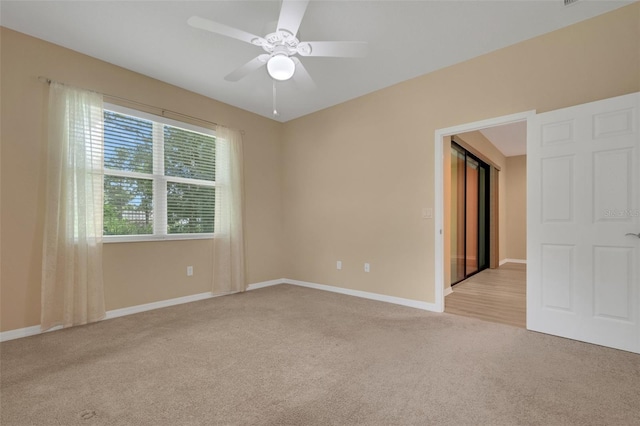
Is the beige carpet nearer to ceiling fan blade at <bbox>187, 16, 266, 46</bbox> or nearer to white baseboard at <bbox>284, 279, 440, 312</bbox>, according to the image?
white baseboard at <bbox>284, 279, 440, 312</bbox>

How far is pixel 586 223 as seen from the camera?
98.0 inches

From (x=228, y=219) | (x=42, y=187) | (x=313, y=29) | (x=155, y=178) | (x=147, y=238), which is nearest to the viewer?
(x=313, y=29)

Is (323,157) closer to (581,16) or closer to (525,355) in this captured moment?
(581,16)

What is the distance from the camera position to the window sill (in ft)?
10.7

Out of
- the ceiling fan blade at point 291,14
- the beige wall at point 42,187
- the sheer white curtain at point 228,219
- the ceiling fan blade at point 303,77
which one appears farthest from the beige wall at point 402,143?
the ceiling fan blade at point 291,14

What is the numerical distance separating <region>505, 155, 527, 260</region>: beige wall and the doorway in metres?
1.33

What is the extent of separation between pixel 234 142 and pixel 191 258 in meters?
1.82

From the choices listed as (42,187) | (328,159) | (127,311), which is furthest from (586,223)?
(42,187)

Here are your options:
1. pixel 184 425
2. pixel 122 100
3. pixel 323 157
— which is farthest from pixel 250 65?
pixel 184 425

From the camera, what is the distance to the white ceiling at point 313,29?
7.88ft

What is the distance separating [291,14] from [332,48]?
17.3 inches

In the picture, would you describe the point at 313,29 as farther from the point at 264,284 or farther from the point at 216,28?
the point at 264,284

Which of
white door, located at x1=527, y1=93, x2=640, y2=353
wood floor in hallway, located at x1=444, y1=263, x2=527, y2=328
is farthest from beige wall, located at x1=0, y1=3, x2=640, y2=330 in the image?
wood floor in hallway, located at x1=444, y1=263, x2=527, y2=328

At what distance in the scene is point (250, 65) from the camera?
2504 mm
